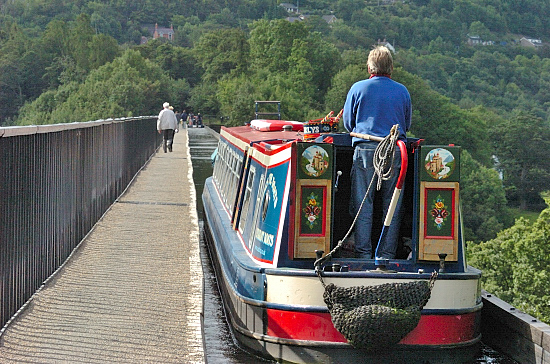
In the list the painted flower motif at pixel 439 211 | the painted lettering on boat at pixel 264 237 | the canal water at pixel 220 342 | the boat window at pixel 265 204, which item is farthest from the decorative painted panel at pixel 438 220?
the boat window at pixel 265 204

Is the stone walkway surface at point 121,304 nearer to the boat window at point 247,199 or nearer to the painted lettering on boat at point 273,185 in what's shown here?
the boat window at point 247,199

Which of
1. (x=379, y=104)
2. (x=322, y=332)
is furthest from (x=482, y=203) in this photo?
(x=322, y=332)

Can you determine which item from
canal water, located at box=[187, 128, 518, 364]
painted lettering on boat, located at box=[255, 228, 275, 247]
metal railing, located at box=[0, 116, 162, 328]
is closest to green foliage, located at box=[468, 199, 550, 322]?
metal railing, located at box=[0, 116, 162, 328]

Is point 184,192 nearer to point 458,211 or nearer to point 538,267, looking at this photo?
point 458,211

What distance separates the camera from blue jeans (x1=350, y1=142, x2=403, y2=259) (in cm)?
809

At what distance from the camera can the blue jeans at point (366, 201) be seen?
8.09m

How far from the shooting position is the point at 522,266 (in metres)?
41.6

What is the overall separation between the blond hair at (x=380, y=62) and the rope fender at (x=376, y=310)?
189 cm

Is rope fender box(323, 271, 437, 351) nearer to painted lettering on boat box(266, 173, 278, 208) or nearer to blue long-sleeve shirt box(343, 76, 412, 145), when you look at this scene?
painted lettering on boat box(266, 173, 278, 208)

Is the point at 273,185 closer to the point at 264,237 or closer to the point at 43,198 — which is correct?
the point at 264,237

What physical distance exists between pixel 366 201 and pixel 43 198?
3.31 m

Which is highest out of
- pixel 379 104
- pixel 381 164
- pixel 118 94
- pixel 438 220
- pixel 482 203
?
pixel 118 94

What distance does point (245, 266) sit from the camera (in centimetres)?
841

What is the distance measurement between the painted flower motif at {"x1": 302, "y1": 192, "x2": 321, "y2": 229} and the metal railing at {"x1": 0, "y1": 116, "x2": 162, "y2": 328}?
7.89ft
